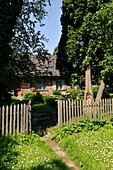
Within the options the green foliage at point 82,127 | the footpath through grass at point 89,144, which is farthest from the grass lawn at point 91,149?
the green foliage at point 82,127

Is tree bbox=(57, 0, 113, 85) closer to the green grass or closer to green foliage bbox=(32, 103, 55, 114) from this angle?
green foliage bbox=(32, 103, 55, 114)

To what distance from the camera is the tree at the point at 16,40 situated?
18.0 ft

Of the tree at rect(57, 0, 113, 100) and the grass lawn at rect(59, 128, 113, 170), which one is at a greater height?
the tree at rect(57, 0, 113, 100)

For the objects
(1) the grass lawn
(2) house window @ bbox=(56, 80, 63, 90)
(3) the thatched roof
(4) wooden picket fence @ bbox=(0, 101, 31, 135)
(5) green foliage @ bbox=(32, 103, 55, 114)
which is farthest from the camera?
(2) house window @ bbox=(56, 80, 63, 90)

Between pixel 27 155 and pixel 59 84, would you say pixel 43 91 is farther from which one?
pixel 27 155

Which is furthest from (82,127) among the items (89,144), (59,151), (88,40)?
(88,40)

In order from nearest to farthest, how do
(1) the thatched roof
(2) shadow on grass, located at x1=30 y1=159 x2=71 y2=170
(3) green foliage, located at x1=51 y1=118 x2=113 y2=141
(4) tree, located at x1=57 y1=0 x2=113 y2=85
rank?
1. (2) shadow on grass, located at x1=30 y1=159 x2=71 y2=170
2. (3) green foliage, located at x1=51 y1=118 x2=113 y2=141
3. (1) the thatched roof
4. (4) tree, located at x1=57 y1=0 x2=113 y2=85

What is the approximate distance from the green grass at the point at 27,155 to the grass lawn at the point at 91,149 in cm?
57

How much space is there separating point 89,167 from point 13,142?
2.76 m

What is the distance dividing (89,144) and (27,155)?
2206 mm

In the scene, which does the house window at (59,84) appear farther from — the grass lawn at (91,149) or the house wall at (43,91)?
the grass lawn at (91,149)

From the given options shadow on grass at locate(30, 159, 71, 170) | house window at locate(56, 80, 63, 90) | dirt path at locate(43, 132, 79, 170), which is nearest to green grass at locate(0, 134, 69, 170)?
shadow on grass at locate(30, 159, 71, 170)

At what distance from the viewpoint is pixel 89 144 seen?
15.3ft

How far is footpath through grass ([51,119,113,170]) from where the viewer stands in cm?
367
